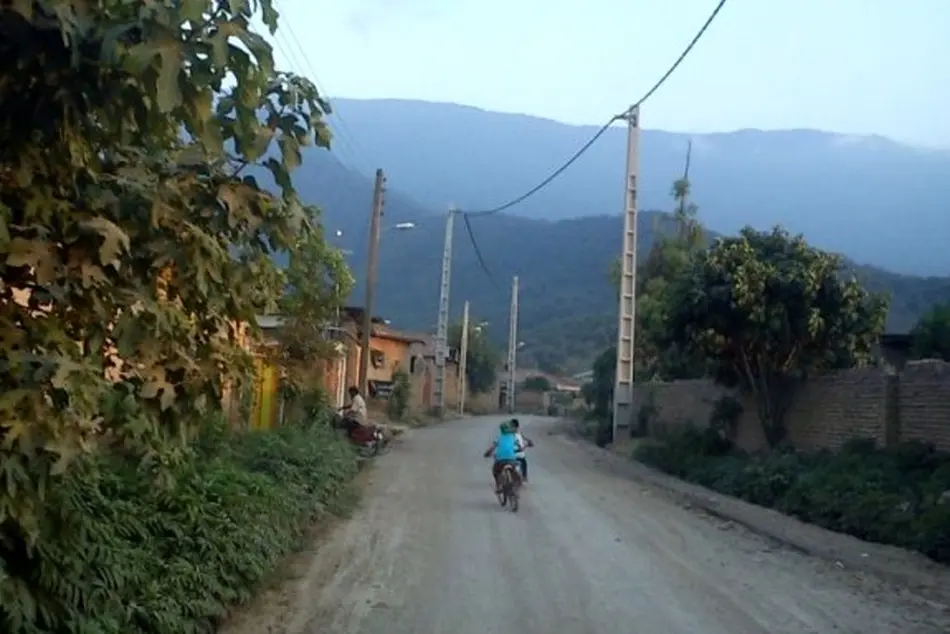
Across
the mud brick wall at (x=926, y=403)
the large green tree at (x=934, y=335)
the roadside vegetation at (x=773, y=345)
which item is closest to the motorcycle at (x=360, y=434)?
the roadside vegetation at (x=773, y=345)

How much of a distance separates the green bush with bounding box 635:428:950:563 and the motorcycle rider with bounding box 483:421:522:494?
466cm

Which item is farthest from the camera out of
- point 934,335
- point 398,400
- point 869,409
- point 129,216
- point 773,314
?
point 398,400

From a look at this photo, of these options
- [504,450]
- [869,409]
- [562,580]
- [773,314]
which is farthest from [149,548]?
[773,314]

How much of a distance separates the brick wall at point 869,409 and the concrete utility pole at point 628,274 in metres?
5.55

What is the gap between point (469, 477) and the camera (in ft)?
83.3

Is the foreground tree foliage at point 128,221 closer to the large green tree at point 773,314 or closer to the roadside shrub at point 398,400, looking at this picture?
the large green tree at point 773,314

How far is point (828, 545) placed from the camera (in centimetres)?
1611

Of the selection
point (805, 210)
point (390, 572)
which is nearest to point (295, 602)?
point (390, 572)

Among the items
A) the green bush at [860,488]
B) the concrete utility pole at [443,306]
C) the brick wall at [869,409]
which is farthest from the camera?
the concrete utility pole at [443,306]

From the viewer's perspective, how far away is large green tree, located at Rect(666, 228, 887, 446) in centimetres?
2447

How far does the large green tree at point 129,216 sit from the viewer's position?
3.85 m

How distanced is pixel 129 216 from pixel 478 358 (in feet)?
287

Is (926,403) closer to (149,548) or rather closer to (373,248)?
(149,548)

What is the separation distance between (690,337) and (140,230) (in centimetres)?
2175
